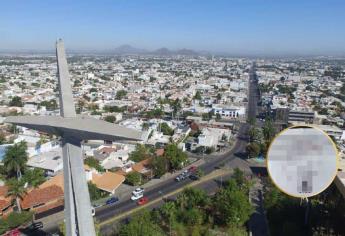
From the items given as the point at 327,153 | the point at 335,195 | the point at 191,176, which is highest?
the point at 327,153

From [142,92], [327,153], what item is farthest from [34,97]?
[327,153]

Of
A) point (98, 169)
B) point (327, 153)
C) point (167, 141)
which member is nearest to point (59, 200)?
point (98, 169)

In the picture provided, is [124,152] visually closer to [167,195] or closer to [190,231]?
[167,195]

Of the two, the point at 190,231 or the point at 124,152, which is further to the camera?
the point at 124,152

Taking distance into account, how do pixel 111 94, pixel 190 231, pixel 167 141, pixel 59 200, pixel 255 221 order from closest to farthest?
1. pixel 190 231
2. pixel 255 221
3. pixel 59 200
4. pixel 167 141
5. pixel 111 94

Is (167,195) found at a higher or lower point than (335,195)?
lower

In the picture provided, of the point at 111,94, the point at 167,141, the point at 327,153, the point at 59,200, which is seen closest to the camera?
the point at 327,153

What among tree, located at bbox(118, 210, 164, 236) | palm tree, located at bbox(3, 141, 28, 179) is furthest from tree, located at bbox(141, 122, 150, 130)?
tree, located at bbox(118, 210, 164, 236)
